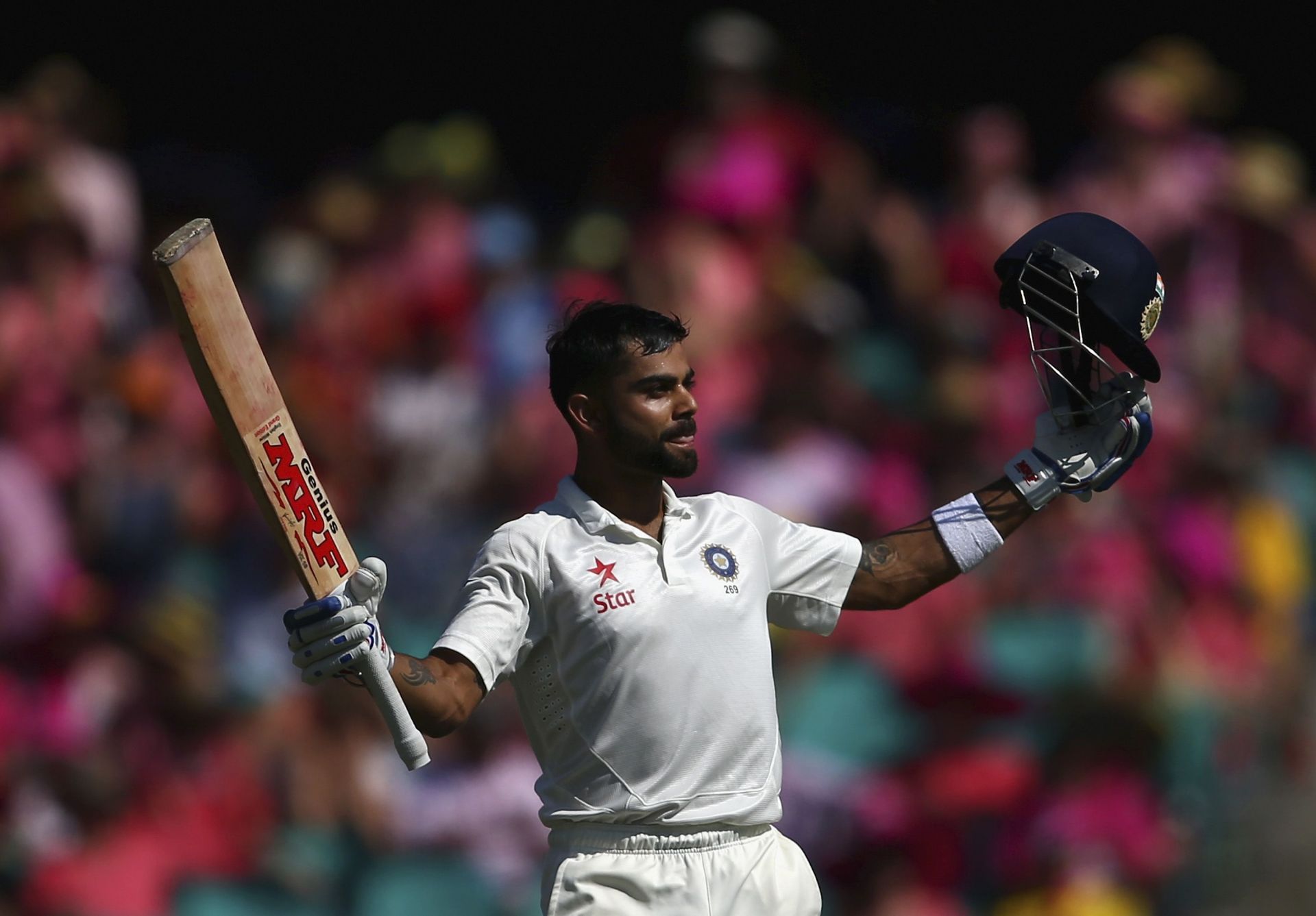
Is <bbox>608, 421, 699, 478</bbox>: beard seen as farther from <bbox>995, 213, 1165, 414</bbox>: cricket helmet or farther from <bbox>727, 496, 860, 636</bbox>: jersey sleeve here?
<bbox>995, 213, 1165, 414</bbox>: cricket helmet

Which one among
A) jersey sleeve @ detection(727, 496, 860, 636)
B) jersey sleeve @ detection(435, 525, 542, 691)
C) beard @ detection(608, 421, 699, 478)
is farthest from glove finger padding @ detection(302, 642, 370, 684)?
jersey sleeve @ detection(727, 496, 860, 636)

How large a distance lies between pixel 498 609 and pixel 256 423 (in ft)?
2.14

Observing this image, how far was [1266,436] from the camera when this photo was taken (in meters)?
8.26

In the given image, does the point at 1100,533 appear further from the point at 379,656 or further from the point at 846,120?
the point at 379,656

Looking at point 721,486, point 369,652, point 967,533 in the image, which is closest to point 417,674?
point 369,652

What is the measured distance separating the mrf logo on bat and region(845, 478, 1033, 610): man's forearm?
4.20 feet

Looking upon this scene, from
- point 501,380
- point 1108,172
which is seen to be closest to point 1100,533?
point 1108,172

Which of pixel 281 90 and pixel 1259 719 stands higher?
pixel 281 90

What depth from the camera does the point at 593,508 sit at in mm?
4238

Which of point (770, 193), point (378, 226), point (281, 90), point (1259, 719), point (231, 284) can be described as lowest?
point (1259, 719)

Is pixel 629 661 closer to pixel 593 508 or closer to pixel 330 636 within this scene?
pixel 593 508

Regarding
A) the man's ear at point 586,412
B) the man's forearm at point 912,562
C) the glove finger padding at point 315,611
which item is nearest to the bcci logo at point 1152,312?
the man's forearm at point 912,562

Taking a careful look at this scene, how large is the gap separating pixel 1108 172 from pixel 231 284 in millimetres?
5835

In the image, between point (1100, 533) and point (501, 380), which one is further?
point (501, 380)
